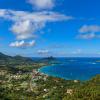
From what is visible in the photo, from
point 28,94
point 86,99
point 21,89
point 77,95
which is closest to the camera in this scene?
point 86,99

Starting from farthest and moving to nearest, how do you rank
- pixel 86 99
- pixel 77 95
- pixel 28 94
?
1. pixel 28 94
2. pixel 77 95
3. pixel 86 99

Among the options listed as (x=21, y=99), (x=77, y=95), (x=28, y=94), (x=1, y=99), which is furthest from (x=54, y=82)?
(x=77, y=95)

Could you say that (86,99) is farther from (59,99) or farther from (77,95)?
(59,99)

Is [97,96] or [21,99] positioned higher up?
[97,96]

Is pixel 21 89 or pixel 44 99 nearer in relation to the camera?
pixel 44 99

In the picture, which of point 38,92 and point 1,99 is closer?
point 1,99

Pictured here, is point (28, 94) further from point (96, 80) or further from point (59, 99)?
point (96, 80)

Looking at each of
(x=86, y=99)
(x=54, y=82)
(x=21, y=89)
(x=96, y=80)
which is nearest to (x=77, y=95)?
(x=86, y=99)

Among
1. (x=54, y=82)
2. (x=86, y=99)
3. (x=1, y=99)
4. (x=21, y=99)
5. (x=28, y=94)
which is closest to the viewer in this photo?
(x=86, y=99)

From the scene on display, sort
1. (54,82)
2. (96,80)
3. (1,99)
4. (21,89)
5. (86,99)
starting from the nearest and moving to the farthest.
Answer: (86,99) < (96,80) < (1,99) < (21,89) < (54,82)
